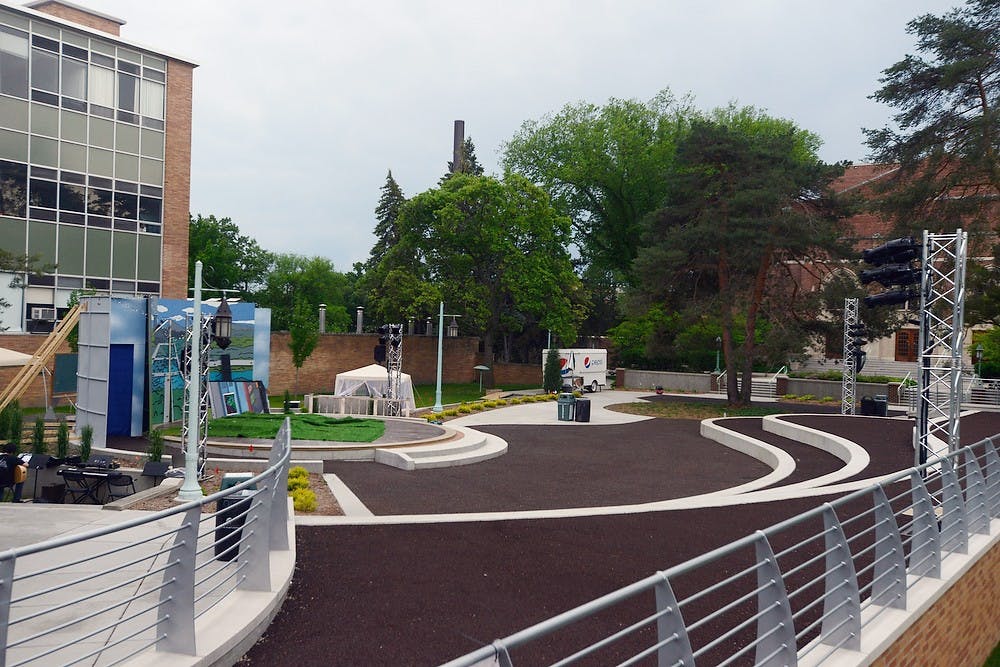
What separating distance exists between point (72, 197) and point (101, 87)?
189 inches

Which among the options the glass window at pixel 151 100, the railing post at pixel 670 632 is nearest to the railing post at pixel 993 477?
the railing post at pixel 670 632

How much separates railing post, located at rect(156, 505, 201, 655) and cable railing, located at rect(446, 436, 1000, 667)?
2134 mm

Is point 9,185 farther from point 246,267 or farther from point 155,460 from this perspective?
point 246,267

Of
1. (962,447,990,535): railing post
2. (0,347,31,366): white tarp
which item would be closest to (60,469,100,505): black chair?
(0,347,31,366): white tarp

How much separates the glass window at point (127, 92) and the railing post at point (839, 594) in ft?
117

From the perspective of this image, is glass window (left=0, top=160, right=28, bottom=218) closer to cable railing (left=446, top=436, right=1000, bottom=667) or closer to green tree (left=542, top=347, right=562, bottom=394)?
green tree (left=542, top=347, right=562, bottom=394)

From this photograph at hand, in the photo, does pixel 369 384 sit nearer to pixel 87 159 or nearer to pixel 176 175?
pixel 176 175

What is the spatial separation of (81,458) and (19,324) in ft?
62.1

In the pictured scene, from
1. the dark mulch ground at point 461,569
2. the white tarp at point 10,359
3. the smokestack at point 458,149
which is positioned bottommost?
the dark mulch ground at point 461,569

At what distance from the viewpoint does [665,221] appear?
37156 millimetres

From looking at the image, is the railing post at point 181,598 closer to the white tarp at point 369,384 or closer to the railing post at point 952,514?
the railing post at point 952,514

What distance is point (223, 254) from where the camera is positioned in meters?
73.5

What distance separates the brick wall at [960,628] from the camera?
709cm

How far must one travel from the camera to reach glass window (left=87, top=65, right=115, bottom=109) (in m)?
33.4
